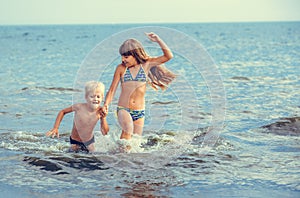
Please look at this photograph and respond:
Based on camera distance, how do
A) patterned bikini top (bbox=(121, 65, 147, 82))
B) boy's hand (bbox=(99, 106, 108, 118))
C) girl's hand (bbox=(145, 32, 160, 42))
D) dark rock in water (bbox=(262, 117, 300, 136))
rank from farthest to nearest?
dark rock in water (bbox=(262, 117, 300, 136)), patterned bikini top (bbox=(121, 65, 147, 82)), boy's hand (bbox=(99, 106, 108, 118)), girl's hand (bbox=(145, 32, 160, 42))

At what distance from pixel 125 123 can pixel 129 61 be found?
930mm

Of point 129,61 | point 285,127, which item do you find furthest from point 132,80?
point 285,127

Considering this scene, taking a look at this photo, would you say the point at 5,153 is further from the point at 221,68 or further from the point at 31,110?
the point at 221,68

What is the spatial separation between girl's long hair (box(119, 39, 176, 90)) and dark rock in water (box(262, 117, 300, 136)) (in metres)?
2.82

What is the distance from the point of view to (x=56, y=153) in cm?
790

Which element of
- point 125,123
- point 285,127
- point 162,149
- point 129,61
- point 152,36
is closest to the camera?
point 152,36

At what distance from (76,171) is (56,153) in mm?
1019

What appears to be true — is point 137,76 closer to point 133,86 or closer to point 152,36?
point 133,86

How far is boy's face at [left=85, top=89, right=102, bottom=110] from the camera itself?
7.41 meters

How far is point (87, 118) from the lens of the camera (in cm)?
767

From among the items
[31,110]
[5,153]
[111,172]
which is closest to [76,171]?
[111,172]

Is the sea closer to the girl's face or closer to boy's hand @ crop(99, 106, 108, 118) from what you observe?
the girl's face

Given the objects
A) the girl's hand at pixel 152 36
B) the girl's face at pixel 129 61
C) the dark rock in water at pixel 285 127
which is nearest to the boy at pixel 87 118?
the girl's face at pixel 129 61

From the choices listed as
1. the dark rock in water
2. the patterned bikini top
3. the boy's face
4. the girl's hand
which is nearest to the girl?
the patterned bikini top
